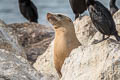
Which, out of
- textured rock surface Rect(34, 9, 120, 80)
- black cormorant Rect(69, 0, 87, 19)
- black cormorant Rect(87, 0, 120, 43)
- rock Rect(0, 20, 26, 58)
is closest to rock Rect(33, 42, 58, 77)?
rock Rect(0, 20, 26, 58)

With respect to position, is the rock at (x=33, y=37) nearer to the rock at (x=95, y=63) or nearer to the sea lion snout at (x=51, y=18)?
the sea lion snout at (x=51, y=18)

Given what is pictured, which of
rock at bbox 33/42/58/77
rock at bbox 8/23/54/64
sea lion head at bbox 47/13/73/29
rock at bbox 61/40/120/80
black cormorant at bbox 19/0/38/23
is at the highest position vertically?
rock at bbox 61/40/120/80

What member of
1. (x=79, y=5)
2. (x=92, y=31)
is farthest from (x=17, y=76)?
(x=79, y=5)

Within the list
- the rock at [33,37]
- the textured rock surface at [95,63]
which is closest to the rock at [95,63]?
the textured rock surface at [95,63]

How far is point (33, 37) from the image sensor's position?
13.6 meters

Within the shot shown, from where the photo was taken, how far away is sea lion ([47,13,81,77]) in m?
9.48

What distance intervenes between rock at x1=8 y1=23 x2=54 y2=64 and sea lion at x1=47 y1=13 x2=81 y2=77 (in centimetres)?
256

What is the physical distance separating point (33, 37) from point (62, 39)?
4.11 m

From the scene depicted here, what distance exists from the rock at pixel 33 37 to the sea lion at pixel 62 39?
8.39 ft

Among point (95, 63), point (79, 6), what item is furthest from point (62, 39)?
point (79, 6)

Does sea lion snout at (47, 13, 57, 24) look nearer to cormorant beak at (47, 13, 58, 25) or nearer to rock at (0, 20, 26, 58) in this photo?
cormorant beak at (47, 13, 58, 25)

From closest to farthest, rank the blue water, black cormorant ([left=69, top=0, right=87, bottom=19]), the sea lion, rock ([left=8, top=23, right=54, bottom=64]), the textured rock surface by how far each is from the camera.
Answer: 1. the textured rock surface
2. the sea lion
3. rock ([left=8, top=23, right=54, bottom=64])
4. black cormorant ([left=69, top=0, right=87, bottom=19])
5. the blue water

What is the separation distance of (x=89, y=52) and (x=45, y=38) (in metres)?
6.05

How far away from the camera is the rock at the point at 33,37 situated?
12.6m
